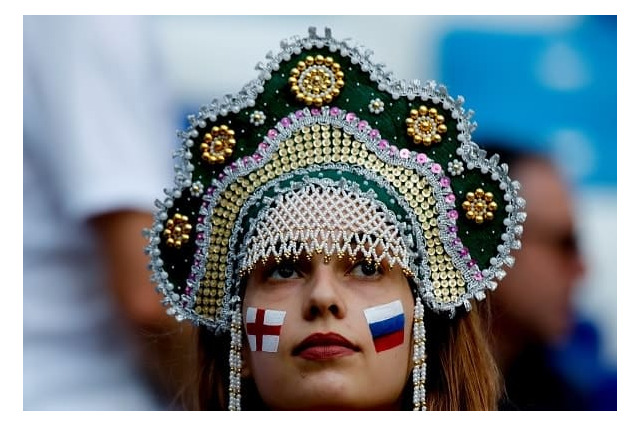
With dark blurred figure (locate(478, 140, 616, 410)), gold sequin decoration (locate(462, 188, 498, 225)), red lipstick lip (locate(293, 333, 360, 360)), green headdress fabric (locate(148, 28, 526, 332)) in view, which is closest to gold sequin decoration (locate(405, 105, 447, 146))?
green headdress fabric (locate(148, 28, 526, 332))

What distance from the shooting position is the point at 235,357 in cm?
328

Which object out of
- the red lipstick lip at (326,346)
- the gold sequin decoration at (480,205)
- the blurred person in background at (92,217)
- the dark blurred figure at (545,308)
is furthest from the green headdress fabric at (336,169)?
the dark blurred figure at (545,308)

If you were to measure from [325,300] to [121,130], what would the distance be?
1.28m

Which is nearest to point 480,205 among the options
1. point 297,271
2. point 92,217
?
point 297,271

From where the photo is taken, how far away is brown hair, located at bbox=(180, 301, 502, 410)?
337 cm

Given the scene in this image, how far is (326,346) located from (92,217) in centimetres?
124

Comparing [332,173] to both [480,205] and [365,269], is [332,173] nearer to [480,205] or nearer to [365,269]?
[365,269]

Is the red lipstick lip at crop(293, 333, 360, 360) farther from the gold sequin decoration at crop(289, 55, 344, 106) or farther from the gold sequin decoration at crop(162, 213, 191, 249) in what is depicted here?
the gold sequin decoration at crop(289, 55, 344, 106)

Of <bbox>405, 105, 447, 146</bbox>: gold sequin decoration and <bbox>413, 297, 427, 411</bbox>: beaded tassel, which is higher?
<bbox>405, 105, 447, 146</bbox>: gold sequin decoration

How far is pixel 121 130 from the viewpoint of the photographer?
4.06 m

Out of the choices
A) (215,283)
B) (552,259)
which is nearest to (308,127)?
(215,283)

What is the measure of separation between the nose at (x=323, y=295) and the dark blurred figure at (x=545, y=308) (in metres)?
1.51

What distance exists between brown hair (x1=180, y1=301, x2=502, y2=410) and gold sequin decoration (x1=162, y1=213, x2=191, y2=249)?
0.28m

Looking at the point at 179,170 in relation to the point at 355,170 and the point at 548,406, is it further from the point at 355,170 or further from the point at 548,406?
the point at 548,406
